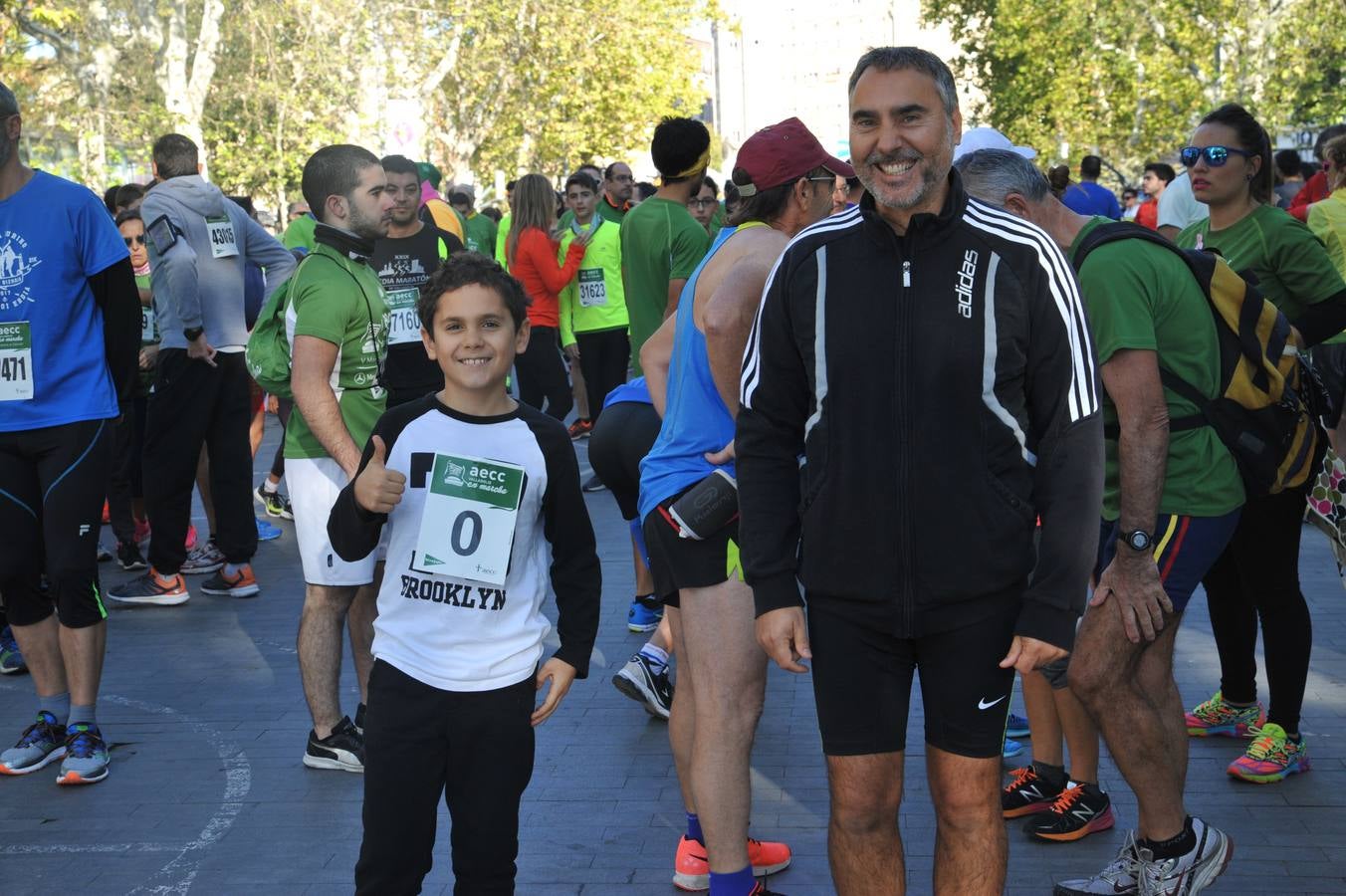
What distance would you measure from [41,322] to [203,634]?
2.65 metres

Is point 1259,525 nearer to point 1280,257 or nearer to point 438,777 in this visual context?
point 1280,257

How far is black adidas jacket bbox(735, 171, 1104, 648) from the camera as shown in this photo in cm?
322

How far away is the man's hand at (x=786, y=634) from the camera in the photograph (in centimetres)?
345

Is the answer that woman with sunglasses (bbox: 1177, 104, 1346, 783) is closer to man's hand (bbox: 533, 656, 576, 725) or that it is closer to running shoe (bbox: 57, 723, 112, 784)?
man's hand (bbox: 533, 656, 576, 725)

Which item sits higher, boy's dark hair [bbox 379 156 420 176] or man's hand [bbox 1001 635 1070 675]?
boy's dark hair [bbox 379 156 420 176]

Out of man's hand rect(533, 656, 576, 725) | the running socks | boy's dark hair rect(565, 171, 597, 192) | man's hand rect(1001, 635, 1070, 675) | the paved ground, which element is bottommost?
the paved ground

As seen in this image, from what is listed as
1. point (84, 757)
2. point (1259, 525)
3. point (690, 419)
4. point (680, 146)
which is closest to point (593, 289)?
point (680, 146)

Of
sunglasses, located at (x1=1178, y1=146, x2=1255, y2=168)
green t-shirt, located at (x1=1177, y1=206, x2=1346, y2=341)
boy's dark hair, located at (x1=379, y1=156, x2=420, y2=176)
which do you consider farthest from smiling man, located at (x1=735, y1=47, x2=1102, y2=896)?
boy's dark hair, located at (x1=379, y1=156, x2=420, y2=176)

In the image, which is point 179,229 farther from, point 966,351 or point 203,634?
point 966,351

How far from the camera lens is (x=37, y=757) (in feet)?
19.0

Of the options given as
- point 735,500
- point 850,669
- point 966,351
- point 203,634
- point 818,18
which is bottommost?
point 203,634

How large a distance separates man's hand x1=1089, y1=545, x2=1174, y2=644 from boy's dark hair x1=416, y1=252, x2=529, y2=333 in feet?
5.33

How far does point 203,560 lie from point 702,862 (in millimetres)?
5637

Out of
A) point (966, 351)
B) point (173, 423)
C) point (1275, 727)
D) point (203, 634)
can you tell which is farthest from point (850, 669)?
point (173, 423)
